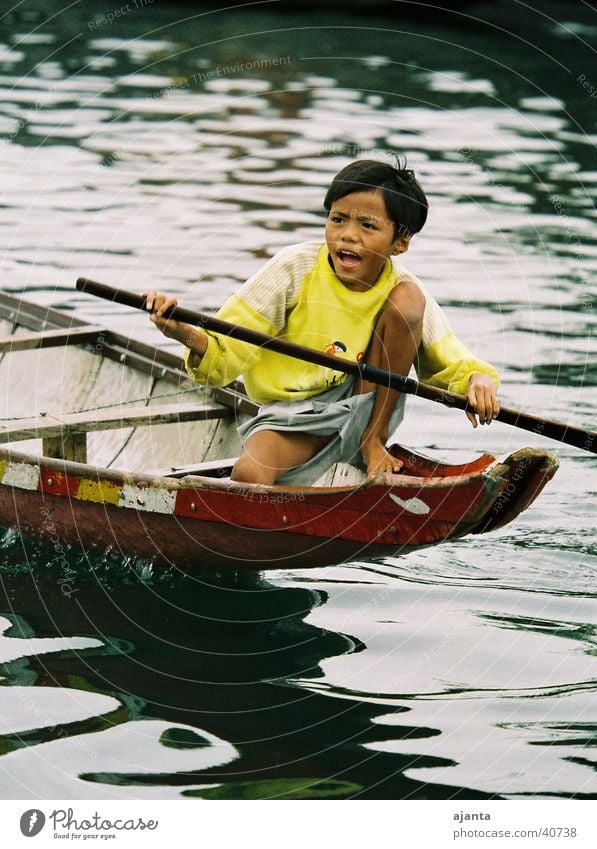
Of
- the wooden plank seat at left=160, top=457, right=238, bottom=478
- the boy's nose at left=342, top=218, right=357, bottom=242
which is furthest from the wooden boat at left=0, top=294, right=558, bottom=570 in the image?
the boy's nose at left=342, top=218, right=357, bottom=242

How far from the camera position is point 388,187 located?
3670 millimetres

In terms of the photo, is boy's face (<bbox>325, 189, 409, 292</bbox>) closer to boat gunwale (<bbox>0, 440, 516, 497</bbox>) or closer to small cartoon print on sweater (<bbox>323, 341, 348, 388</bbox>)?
small cartoon print on sweater (<bbox>323, 341, 348, 388</bbox>)

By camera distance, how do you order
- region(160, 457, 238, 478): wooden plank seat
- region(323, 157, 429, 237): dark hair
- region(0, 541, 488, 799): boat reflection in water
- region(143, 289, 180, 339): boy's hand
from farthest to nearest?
1. region(160, 457, 238, 478): wooden plank seat
2. region(323, 157, 429, 237): dark hair
3. region(143, 289, 180, 339): boy's hand
4. region(0, 541, 488, 799): boat reflection in water

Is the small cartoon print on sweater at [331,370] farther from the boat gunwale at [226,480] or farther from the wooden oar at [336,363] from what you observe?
the boat gunwale at [226,480]

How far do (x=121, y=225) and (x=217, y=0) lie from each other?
8.63 meters

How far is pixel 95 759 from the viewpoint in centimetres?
313

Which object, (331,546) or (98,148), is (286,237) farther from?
(331,546)

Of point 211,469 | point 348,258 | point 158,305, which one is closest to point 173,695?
point 211,469

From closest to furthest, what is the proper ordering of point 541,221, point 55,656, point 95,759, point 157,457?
point 95,759, point 55,656, point 157,457, point 541,221

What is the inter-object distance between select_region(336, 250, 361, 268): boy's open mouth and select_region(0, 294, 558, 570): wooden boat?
1.87 feet

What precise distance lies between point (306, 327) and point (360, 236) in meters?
0.31

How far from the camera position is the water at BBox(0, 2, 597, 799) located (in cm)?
325

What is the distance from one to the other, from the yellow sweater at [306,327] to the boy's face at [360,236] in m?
0.07
